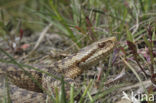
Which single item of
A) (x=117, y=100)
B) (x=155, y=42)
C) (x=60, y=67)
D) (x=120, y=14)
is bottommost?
(x=117, y=100)

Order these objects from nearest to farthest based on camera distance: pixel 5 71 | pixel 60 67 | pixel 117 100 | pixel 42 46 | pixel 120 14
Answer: pixel 117 100 < pixel 60 67 < pixel 5 71 < pixel 120 14 < pixel 42 46

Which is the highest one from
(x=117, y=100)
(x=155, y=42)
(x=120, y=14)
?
(x=120, y=14)

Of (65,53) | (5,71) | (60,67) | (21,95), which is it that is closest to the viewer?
(21,95)

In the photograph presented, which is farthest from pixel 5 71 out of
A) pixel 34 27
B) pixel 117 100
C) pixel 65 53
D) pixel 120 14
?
pixel 34 27

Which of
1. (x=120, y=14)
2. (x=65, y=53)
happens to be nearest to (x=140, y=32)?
(x=120, y=14)

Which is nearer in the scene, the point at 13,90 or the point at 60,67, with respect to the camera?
the point at 13,90

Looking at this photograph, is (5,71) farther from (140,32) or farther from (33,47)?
(140,32)

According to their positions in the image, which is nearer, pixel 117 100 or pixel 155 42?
pixel 117 100

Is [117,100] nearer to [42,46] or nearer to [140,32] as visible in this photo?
[140,32]

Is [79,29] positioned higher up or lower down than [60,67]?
higher up
